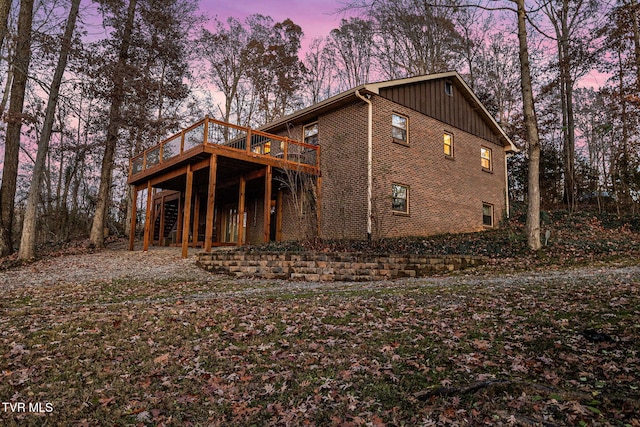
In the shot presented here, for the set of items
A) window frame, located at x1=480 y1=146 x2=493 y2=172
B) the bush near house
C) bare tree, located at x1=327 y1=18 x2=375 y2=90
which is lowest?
the bush near house

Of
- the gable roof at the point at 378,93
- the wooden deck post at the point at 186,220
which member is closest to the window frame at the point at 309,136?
the gable roof at the point at 378,93

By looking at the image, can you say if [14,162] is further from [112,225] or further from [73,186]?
[73,186]

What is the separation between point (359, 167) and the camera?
12.8 meters

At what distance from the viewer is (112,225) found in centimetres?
2367

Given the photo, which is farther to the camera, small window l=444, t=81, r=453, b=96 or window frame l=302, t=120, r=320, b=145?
small window l=444, t=81, r=453, b=96

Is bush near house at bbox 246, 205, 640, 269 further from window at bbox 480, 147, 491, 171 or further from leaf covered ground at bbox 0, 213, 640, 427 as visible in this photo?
window at bbox 480, 147, 491, 171

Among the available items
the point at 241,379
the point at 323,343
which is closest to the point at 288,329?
the point at 323,343

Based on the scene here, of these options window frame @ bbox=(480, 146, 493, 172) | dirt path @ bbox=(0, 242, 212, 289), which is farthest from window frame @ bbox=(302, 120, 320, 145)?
window frame @ bbox=(480, 146, 493, 172)

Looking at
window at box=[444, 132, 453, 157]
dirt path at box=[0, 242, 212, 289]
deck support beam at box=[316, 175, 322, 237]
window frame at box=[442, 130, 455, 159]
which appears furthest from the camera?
window at box=[444, 132, 453, 157]

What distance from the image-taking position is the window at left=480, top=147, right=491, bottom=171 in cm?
1767

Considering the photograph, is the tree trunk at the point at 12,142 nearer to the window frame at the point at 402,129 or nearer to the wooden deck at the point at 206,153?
the wooden deck at the point at 206,153

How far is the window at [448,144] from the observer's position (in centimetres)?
1580

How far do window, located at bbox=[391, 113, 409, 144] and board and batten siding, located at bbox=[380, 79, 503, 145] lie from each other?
561 mm

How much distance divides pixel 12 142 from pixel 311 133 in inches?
412
